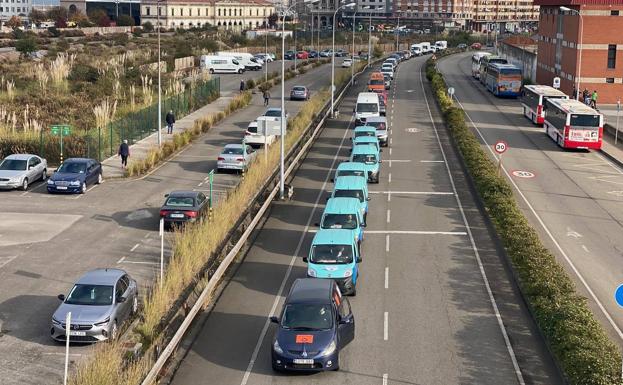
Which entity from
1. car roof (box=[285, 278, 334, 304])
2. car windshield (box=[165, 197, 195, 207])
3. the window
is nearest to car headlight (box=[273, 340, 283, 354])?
car roof (box=[285, 278, 334, 304])

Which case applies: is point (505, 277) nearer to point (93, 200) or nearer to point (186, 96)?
point (93, 200)

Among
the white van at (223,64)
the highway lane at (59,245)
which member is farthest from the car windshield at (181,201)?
the white van at (223,64)

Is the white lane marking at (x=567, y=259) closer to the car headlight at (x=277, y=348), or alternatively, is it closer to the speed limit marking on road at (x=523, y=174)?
the speed limit marking on road at (x=523, y=174)

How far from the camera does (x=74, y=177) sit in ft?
123

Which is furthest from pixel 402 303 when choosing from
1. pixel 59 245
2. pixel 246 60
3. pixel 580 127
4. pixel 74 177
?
pixel 246 60

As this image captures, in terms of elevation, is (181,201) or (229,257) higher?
(181,201)

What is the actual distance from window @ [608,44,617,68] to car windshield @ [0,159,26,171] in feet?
156

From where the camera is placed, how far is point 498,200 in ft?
107

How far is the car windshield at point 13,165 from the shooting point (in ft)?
126

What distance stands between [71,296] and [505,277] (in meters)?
12.1

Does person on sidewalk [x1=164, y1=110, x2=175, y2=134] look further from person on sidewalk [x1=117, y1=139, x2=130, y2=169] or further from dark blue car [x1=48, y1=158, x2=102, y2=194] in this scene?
dark blue car [x1=48, y1=158, x2=102, y2=194]

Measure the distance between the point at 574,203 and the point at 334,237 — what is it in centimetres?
1481

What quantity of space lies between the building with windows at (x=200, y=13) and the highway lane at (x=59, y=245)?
138905mm

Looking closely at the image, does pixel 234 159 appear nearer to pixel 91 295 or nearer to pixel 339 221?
pixel 339 221
